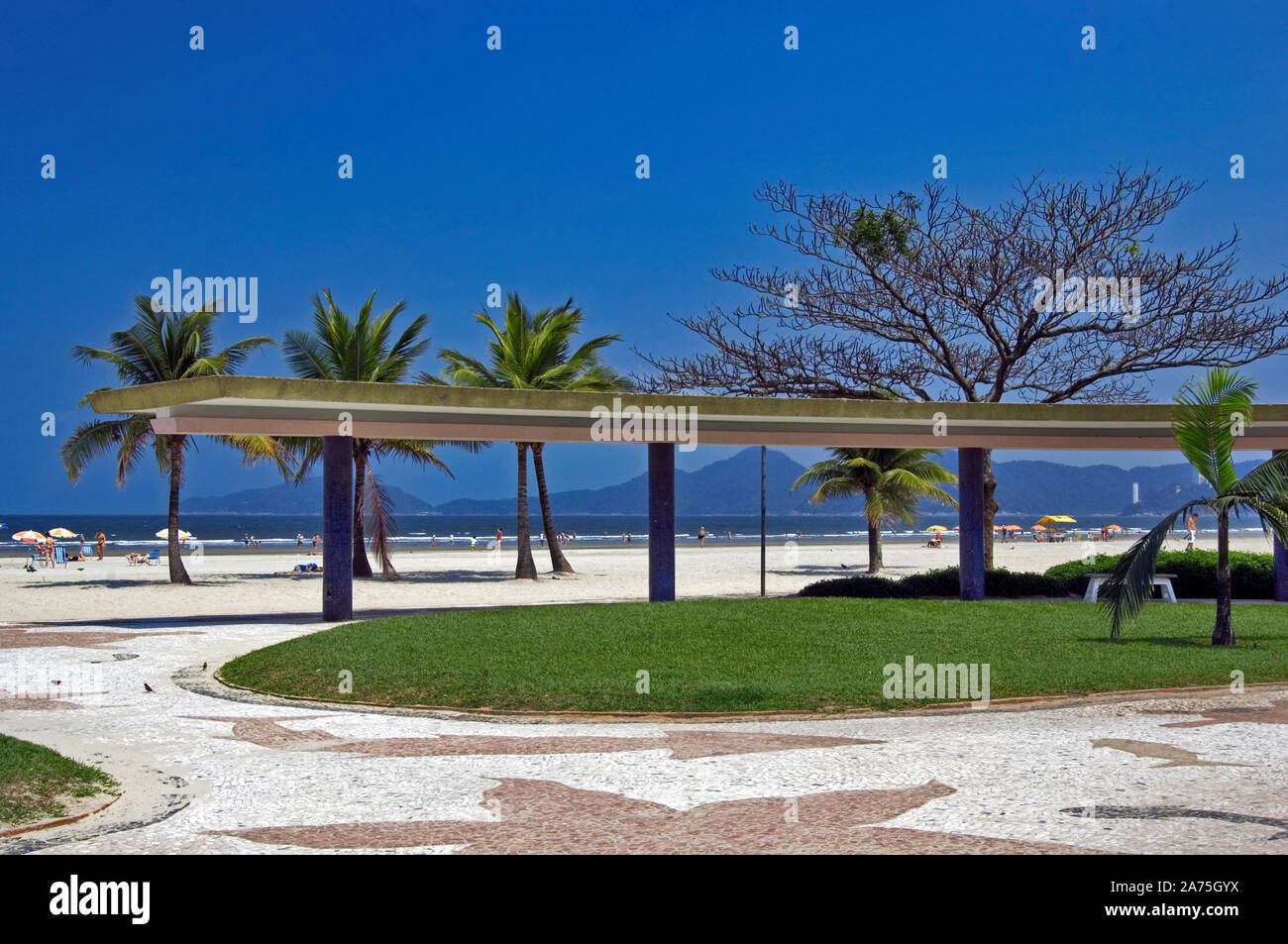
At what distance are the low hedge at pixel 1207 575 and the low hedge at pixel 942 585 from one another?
0.44 metres

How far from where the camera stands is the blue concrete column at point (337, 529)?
799 inches

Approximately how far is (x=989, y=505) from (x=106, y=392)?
1949cm

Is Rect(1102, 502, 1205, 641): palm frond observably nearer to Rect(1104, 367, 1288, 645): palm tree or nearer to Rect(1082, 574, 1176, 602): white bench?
Rect(1104, 367, 1288, 645): palm tree

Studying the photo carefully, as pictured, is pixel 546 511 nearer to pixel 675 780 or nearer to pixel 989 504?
pixel 989 504

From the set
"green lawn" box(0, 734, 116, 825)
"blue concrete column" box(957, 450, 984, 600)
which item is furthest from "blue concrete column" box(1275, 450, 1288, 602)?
"green lawn" box(0, 734, 116, 825)

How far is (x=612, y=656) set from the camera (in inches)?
525

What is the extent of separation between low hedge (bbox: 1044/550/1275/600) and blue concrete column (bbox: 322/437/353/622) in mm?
15467

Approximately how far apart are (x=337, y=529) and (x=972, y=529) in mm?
12763

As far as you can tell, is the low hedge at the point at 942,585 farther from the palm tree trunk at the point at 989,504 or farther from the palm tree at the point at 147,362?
the palm tree at the point at 147,362

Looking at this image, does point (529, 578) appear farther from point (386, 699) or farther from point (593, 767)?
point (593, 767)

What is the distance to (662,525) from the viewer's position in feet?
71.1

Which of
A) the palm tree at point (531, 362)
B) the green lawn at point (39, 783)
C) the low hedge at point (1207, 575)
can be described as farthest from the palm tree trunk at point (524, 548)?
the green lawn at point (39, 783)
